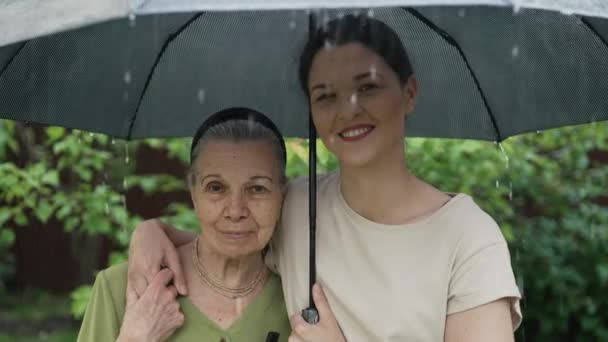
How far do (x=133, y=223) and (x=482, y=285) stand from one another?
3.18 meters

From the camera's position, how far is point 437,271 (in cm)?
258

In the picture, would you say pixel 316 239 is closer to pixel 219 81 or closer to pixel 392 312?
pixel 392 312

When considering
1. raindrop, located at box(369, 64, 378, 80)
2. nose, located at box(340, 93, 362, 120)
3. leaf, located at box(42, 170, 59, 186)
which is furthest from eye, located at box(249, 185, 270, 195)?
leaf, located at box(42, 170, 59, 186)

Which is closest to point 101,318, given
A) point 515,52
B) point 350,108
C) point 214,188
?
point 214,188

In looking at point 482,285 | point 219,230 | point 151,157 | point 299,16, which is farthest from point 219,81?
point 151,157

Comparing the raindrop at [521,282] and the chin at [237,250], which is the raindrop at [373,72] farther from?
the raindrop at [521,282]

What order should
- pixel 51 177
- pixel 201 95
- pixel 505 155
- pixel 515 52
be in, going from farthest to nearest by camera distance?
pixel 505 155 < pixel 51 177 < pixel 201 95 < pixel 515 52

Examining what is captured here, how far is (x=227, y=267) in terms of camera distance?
9.51ft

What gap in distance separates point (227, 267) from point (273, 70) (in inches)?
32.5

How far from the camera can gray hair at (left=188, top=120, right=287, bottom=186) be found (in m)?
2.82

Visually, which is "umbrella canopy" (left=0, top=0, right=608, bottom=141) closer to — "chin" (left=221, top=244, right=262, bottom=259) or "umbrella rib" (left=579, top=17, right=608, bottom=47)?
"umbrella rib" (left=579, top=17, right=608, bottom=47)

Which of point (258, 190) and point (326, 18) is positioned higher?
point (326, 18)

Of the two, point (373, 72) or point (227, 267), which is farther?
point (227, 267)

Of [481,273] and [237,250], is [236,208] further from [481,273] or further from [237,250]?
[481,273]
